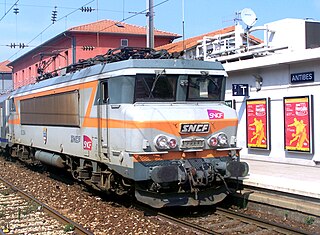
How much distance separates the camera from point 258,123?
1603 centimetres

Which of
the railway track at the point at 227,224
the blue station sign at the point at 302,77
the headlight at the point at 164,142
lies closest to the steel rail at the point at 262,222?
the railway track at the point at 227,224

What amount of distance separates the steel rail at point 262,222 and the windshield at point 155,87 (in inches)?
102

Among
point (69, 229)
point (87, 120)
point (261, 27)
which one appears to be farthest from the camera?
point (261, 27)

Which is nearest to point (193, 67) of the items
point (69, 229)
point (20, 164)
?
point (69, 229)

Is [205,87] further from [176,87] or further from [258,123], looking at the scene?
[258,123]

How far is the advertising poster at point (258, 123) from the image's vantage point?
51.4ft

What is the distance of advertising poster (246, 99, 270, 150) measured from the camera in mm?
15672

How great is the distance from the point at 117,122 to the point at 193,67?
200cm

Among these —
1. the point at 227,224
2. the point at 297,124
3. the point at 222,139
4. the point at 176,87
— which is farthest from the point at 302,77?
the point at 227,224

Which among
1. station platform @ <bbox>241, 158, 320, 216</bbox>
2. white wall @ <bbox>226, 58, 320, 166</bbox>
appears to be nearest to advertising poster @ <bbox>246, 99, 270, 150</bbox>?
white wall @ <bbox>226, 58, 320, 166</bbox>

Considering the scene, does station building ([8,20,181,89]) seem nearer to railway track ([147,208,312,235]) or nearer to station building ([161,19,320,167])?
station building ([161,19,320,167])

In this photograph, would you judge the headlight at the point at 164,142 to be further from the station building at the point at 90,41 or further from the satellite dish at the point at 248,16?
the station building at the point at 90,41

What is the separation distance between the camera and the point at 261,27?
1762 cm

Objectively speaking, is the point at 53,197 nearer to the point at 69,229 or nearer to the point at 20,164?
the point at 69,229
